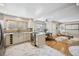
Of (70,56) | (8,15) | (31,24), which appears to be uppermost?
(8,15)

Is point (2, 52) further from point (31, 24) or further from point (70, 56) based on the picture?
point (70, 56)

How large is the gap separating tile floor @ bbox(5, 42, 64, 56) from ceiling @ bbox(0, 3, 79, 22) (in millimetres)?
534

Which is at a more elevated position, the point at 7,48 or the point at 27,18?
the point at 27,18

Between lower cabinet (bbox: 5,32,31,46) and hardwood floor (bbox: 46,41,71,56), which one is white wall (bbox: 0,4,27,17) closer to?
lower cabinet (bbox: 5,32,31,46)

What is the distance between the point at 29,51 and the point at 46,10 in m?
0.80

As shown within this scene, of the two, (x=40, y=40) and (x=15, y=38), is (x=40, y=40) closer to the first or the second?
(x=40, y=40)

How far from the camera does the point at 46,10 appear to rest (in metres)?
2.01

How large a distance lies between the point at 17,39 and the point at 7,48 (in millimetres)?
230

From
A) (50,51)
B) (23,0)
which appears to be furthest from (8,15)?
(50,51)

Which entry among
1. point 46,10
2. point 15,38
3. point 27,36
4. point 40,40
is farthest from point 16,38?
point 46,10

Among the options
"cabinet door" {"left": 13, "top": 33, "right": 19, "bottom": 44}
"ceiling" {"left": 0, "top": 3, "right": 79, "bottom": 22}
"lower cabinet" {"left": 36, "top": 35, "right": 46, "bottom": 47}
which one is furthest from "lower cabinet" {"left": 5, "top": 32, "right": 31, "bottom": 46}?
"ceiling" {"left": 0, "top": 3, "right": 79, "bottom": 22}

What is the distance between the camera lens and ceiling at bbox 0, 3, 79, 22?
1.96 metres

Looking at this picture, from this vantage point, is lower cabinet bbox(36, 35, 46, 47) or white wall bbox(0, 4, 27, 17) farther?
lower cabinet bbox(36, 35, 46, 47)

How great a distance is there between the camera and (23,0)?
198cm
